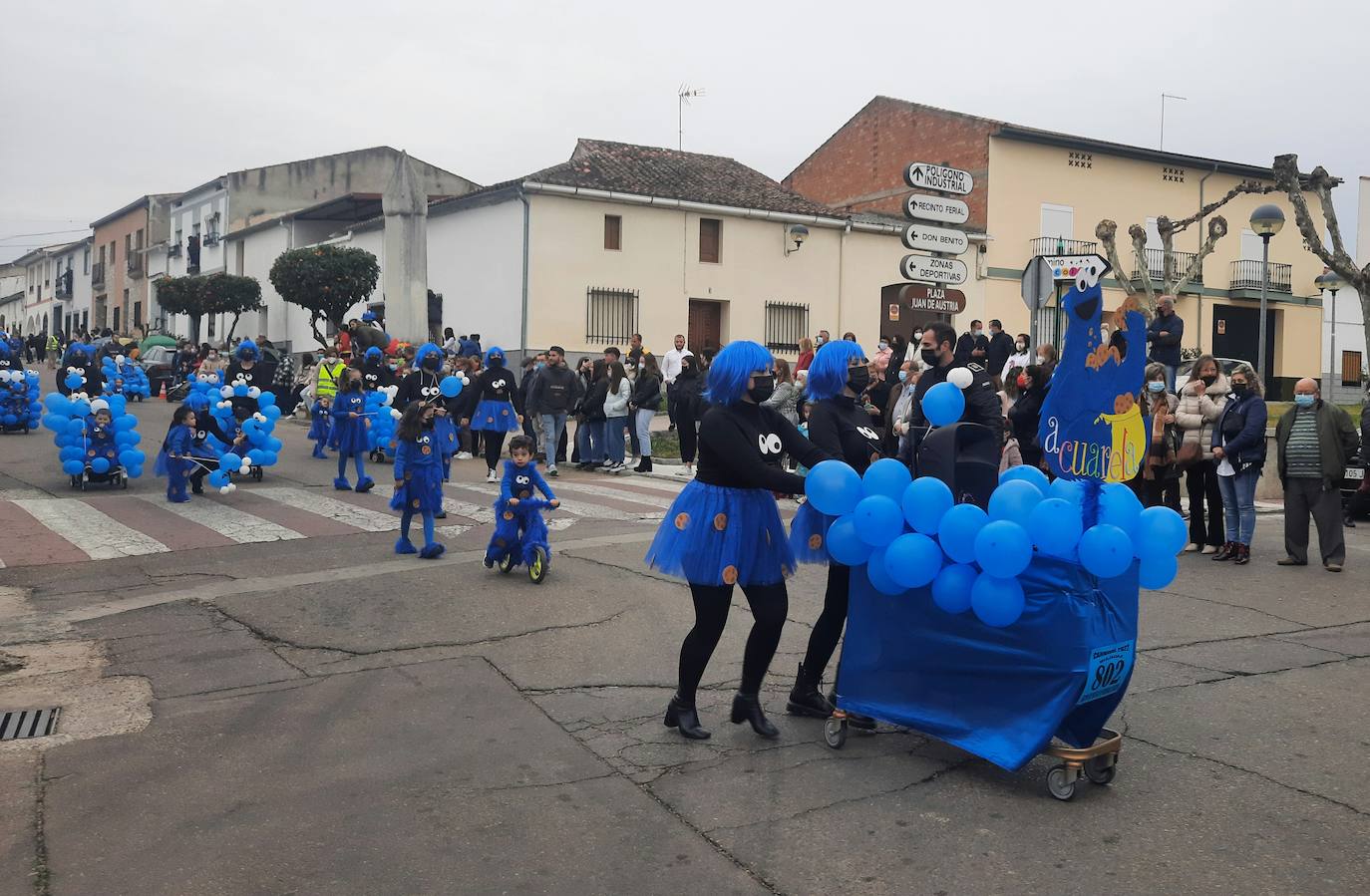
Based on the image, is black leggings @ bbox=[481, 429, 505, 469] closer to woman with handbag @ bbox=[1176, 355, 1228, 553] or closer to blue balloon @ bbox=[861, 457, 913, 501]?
woman with handbag @ bbox=[1176, 355, 1228, 553]

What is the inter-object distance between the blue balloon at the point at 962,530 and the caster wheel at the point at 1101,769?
3.11ft

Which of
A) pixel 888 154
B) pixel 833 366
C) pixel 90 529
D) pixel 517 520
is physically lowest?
pixel 90 529

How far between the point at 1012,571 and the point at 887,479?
72 centimetres

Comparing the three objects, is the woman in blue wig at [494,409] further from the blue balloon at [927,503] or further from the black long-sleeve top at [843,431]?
the blue balloon at [927,503]

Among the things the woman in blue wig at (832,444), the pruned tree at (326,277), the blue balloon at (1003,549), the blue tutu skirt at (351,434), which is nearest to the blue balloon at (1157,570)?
the blue balloon at (1003,549)

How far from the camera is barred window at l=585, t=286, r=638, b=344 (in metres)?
30.9

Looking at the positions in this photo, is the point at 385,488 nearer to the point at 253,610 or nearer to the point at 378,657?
the point at 253,610

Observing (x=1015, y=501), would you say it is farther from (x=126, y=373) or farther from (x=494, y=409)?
(x=126, y=373)

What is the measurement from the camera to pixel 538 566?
29.6 ft

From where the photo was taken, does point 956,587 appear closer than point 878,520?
Yes

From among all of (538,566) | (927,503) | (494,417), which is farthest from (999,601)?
(494,417)

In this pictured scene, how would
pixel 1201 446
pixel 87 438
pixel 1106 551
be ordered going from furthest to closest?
1. pixel 87 438
2. pixel 1201 446
3. pixel 1106 551

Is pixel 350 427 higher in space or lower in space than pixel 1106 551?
higher

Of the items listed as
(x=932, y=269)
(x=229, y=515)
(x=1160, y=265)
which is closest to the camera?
(x=229, y=515)
